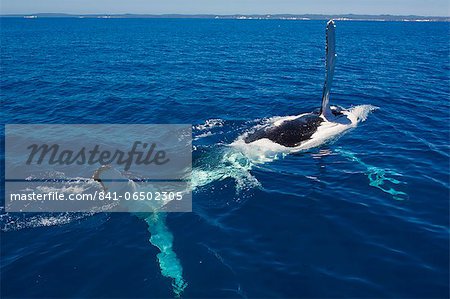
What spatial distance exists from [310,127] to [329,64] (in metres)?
4.57

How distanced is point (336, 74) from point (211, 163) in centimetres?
3663

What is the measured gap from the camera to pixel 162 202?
20.7 metres

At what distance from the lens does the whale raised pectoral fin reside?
25828mm

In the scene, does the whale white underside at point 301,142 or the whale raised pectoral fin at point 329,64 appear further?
the whale raised pectoral fin at point 329,64

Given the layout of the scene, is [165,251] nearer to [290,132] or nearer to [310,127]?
[290,132]

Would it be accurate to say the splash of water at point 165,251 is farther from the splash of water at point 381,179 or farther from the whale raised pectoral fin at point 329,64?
the whale raised pectoral fin at point 329,64

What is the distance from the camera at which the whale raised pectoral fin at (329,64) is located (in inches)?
1017

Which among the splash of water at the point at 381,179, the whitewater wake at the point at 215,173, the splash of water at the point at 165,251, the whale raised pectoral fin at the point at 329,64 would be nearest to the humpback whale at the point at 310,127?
the whale raised pectoral fin at the point at 329,64

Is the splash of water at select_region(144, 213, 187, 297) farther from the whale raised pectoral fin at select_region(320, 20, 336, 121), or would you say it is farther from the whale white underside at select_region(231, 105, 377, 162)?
the whale raised pectoral fin at select_region(320, 20, 336, 121)

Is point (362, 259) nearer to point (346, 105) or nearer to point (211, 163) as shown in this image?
point (211, 163)

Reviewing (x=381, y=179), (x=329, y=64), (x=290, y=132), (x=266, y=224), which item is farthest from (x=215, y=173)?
A: (x=329, y=64)

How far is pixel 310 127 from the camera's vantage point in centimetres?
2770

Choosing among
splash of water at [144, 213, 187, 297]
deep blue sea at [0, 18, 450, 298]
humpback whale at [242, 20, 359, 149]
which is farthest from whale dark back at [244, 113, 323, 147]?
splash of water at [144, 213, 187, 297]

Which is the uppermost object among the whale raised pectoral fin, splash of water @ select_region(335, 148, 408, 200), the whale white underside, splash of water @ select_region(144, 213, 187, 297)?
the whale raised pectoral fin
